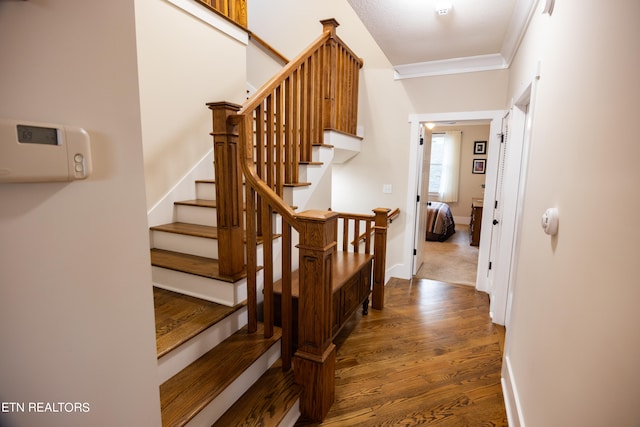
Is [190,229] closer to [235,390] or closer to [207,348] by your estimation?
[207,348]

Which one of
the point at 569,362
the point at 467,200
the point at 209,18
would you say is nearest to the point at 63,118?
the point at 569,362

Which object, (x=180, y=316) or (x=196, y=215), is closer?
(x=180, y=316)

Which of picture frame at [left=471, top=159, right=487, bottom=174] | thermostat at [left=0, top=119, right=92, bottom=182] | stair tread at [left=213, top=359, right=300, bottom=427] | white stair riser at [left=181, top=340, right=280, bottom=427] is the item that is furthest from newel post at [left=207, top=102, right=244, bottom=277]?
picture frame at [left=471, top=159, right=487, bottom=174]

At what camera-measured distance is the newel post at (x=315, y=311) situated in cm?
155

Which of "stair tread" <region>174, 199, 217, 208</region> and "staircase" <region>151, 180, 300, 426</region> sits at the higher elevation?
"stair tread" <region>174, 199, 217, 208</region>

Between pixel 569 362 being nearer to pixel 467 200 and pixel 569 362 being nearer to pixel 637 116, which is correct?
pixel 637 116

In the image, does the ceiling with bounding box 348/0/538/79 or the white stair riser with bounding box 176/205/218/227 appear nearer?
the ceiling with bounding box 348/0/538/79

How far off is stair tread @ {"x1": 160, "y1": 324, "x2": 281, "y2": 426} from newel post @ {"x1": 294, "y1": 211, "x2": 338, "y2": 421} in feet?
0.98

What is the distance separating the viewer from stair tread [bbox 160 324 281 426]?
1359 mm

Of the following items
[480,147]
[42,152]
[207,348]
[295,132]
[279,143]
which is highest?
[480,147]

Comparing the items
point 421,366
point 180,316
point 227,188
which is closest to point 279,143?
point 227,188

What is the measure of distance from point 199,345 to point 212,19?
8.91ft

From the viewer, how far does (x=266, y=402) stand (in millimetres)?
1632

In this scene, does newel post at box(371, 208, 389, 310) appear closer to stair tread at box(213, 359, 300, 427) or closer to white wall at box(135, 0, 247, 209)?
stair tread at box(213, 359, 300, 427)
